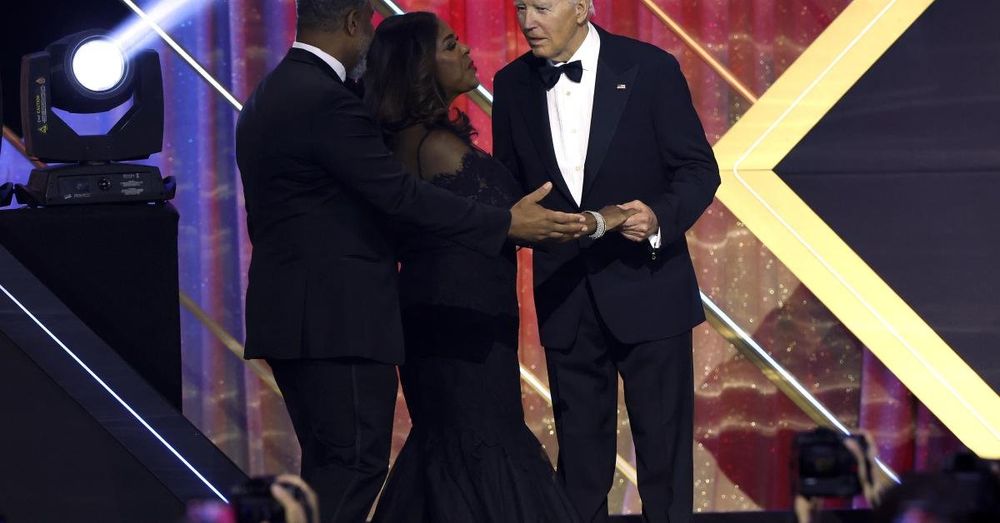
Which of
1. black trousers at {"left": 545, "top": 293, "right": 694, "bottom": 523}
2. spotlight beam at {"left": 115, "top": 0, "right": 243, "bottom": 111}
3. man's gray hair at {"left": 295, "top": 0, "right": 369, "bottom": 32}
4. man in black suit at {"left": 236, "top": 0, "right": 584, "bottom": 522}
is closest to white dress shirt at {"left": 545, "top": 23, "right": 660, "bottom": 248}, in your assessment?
black trousers at {"left": 545, "top": 293, "right": 694, "bottom": 523}

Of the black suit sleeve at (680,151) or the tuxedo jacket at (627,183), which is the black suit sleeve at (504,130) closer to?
the tuxedo jacket at (627,183)

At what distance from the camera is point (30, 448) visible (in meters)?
2.25

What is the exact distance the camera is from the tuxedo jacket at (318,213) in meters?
2.14

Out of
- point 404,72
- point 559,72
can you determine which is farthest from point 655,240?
point 404,72

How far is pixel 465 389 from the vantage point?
8.07ft

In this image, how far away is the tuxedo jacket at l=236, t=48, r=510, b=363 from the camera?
2.14 metres

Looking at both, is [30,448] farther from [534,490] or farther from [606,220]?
[606,220]

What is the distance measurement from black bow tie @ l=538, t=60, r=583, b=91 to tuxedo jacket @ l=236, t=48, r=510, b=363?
43 centimetres

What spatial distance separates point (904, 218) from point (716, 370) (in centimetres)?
76

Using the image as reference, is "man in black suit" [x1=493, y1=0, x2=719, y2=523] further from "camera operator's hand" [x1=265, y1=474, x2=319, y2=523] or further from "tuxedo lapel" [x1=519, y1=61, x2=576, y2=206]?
"camera operator's hand" [x1=265, y1=474, x2=319, y2=523]

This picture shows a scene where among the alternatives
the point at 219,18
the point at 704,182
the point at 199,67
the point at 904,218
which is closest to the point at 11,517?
the point at 704,182

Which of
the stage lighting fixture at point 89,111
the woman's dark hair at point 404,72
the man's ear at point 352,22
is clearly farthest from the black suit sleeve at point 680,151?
the stage lighting fixture at point 89,111

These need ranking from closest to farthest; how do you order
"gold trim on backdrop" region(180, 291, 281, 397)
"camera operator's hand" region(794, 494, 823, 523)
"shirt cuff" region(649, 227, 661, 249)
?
"camera operator's hand" region(794, 494, 823, 523)
"shirt cuff" region(649, 227, 661, 249)
"gold trim on backdrop" region(180, 291, 281, 397)

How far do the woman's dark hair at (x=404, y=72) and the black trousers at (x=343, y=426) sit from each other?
17.2 inches
